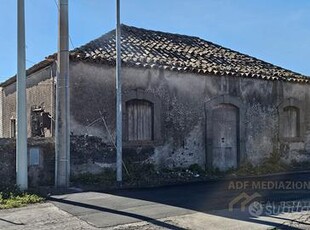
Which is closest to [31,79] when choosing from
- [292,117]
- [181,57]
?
[181,57]

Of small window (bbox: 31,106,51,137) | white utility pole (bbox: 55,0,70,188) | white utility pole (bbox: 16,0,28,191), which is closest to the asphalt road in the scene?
white utility pole (bbox: 16,0,28,191)

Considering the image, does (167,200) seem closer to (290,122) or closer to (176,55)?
(176,55)

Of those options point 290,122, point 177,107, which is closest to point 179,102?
point 177,107

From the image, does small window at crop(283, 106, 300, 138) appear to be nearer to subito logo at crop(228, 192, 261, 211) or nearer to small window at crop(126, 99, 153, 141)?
small window at crop(126, 99, 153, 141)

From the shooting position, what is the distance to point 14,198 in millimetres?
8461

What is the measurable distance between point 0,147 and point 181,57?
7430 millimetres

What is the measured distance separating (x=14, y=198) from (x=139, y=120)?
506 cm

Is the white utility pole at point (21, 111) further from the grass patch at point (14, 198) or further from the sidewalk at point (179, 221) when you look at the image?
the sidewalk at point (179, 221)

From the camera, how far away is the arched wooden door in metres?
13.9

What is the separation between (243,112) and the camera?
14.5 meters

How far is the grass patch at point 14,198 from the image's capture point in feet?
26.0

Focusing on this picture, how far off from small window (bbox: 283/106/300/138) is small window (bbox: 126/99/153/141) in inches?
252

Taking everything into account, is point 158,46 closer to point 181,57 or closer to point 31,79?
point 181,57

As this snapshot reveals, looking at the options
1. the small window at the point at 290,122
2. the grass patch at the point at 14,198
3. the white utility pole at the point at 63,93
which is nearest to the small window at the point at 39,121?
the white utility pole at the point at 63,93
